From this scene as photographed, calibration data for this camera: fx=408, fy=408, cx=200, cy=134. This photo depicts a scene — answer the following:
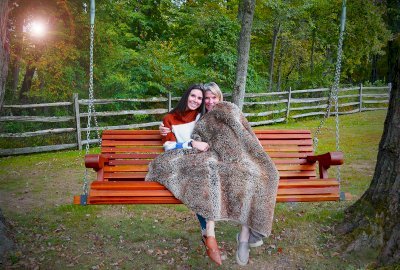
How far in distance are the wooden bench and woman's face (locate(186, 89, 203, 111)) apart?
2.01 feet

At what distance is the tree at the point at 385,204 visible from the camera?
3469 millimetres

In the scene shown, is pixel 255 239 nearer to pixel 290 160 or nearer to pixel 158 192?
pixel 158 192

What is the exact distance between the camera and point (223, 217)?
316cm

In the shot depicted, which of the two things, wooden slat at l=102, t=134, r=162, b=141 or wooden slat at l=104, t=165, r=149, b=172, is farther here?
wooden slat at l=102, t=134, r=162, b=141

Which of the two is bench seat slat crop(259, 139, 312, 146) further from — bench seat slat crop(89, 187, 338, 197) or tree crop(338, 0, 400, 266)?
bench seat slat crop(89, 187, 338, 197)

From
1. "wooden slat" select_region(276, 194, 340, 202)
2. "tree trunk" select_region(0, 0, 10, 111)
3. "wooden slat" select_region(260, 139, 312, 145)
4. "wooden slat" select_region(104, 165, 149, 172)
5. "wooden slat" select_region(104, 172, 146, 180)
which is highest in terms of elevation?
"tree trunk" select_region(0, 0, 10, 111)

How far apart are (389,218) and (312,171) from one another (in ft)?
2.71

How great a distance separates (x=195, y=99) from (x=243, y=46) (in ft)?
15.6

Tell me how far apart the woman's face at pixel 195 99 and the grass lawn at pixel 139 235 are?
56.1 inches

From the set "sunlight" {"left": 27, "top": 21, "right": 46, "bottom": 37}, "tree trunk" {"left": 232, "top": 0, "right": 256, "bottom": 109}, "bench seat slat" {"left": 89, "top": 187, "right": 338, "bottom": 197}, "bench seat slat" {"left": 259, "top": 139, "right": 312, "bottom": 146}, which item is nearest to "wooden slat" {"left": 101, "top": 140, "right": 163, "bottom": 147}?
"bench seat slat" {"left": 89, "top": 187, "right": 338, "bottom": 197}

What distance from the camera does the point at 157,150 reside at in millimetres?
4105

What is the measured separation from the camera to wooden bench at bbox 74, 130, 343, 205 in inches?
→ 122

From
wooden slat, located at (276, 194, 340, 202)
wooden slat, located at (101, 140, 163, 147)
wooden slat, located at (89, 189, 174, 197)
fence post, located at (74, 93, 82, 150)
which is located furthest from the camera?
fence post, located at (74, 93, 82, 150)

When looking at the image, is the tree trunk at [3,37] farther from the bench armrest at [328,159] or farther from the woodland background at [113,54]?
the woodland background at [113,54]
